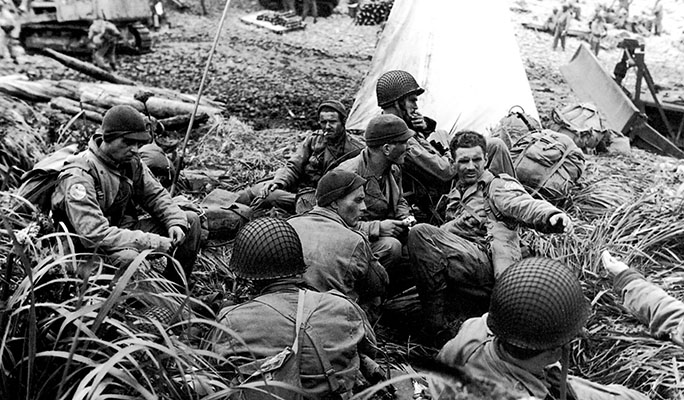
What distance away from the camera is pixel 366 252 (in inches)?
163

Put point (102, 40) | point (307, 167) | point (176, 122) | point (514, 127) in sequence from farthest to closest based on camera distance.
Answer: point (102, 40), point (176, 122), point (514, 127), point (307, 167)

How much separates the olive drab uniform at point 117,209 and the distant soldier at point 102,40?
8926 millimetres

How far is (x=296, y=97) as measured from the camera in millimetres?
11477

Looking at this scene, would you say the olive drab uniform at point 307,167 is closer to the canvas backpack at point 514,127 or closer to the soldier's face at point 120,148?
the canvas backpack at point 514,127

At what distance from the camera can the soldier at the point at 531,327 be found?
257 cm

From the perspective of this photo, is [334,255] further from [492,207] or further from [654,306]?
[654,306]

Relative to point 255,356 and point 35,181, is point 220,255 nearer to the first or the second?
point 35,181

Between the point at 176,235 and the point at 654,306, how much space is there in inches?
114

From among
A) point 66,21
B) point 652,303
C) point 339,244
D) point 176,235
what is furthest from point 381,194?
point 66,21

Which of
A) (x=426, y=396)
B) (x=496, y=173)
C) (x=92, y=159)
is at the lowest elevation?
(x=426, y=396)

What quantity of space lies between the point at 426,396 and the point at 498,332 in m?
1.34

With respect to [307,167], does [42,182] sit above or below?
above

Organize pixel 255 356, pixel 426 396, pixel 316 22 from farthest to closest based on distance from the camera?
pixel 316 22
pixel 426 396
pixel 255 356

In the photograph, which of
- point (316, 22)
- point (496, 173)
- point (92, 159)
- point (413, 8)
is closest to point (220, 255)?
point (92, 159)
